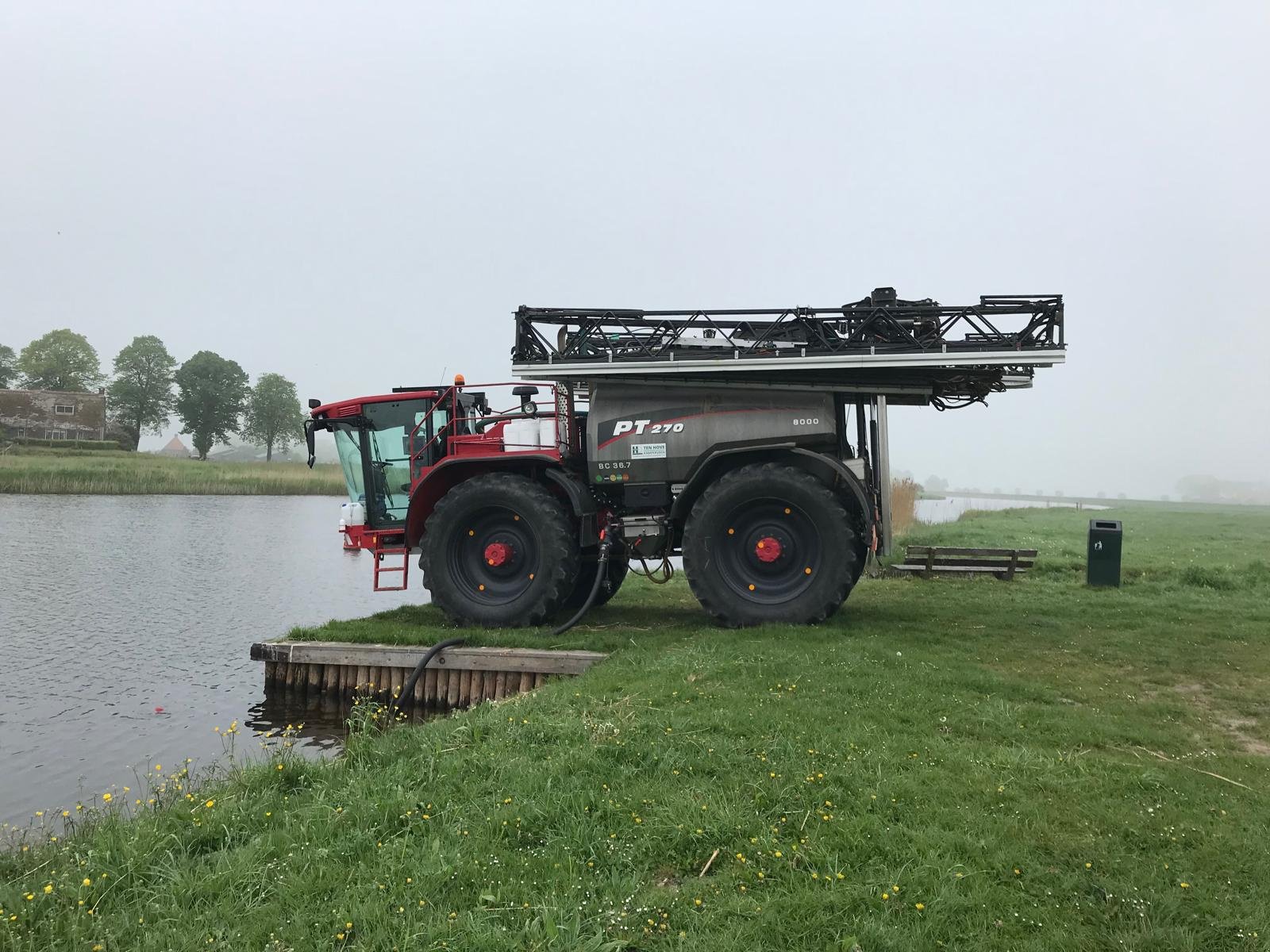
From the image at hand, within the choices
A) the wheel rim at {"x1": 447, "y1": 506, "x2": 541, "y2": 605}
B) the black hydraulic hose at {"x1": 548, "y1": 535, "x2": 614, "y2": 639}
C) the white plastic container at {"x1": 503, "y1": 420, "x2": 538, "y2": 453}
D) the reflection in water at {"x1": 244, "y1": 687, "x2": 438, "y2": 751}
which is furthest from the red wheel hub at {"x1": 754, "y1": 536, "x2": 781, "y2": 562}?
the reflection in water at {"x1": 244, "y1": 687, "x2": 438, "y2": 751}

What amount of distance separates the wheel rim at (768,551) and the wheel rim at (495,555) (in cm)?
234

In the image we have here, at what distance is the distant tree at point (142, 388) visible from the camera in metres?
70.0

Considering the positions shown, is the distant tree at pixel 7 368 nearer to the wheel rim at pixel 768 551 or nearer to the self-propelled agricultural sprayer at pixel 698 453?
the self-propelled agricultural sprayer at pixel 698 453

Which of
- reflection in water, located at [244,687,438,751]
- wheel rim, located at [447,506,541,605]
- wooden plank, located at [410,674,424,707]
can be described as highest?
wheel rim, located at [447,506,541,605]

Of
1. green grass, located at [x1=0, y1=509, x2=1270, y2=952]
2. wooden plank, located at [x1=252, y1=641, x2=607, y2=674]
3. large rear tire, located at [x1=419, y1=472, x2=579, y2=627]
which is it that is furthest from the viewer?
large rear tire, located at [x1=419, y1=472, x2=579, y2=627]

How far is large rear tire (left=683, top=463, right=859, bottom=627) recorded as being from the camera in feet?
30.2

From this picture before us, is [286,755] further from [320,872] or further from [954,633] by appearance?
[954,633]

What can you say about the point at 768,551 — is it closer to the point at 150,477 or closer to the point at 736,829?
the point at 736,829

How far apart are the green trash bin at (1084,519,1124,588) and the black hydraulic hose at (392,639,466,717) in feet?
35.0

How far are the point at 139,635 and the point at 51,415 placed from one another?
6053cm

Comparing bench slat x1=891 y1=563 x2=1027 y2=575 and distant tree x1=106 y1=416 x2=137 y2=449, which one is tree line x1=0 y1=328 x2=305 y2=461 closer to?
distant tree x1=106 y1=416 x2=137 y2=449

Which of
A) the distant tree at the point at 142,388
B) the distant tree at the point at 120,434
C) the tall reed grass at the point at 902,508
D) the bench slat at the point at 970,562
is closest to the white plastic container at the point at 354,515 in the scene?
the bench slat at the point at 970,562

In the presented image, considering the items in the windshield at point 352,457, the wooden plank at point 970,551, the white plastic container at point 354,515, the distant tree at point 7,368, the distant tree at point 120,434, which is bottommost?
the wooden plank at point 970,551

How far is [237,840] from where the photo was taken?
4539mm
